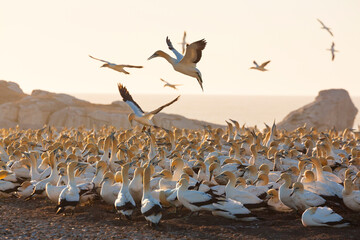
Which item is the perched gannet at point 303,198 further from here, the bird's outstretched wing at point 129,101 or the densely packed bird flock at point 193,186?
the bird's outstretched wing at point 129,101

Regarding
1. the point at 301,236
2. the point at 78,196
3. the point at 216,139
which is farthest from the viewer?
the point at 216,139

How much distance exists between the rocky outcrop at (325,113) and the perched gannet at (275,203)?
27.4m

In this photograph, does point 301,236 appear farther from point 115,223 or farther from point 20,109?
point 20,109

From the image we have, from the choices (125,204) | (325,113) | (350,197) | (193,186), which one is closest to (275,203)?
(350,197)

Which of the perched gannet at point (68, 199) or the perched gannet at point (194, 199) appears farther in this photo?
the perched gannet at point (68, 199)

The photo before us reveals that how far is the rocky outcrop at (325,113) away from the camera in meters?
38.4

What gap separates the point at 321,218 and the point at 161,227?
2.75 meters

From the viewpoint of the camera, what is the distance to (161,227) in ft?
32.8

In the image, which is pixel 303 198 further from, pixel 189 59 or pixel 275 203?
pixel 189 59

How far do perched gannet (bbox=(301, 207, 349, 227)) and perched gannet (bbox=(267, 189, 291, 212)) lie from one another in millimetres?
1074

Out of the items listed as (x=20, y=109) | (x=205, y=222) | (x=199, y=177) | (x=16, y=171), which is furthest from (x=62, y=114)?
Answer: (x=205, y=222)

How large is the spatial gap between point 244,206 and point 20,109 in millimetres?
30399

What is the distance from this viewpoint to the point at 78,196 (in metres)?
11.1

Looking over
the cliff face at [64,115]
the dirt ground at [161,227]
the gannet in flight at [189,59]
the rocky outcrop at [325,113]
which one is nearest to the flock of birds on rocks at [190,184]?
the gannet in flight at [189,59]
